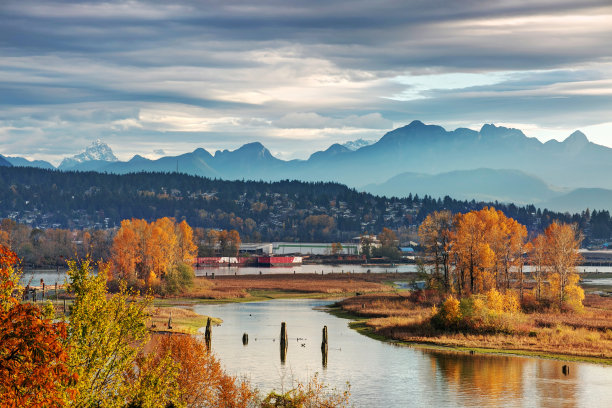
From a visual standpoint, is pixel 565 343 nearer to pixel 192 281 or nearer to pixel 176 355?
pixel 176 355

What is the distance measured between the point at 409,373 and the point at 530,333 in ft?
87.6

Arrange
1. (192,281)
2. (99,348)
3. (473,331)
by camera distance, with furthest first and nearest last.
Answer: (192,281)
(473,331)
(99,348)

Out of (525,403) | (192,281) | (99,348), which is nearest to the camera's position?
(99,348)

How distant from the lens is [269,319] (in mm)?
113375

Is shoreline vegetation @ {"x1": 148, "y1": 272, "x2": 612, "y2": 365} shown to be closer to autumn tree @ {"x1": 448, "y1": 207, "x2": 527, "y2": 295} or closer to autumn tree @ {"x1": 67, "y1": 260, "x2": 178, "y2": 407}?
autumn tree @ {"x1": 448, "y1": 207, "x2": 527, "y2": 295}

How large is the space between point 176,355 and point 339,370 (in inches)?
926

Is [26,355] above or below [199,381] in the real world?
above

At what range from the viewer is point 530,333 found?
90688mm

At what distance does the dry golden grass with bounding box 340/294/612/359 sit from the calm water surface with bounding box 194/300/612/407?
4758 millimetres

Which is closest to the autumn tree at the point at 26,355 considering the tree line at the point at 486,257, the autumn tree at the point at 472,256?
the tree line at the point at 486,257

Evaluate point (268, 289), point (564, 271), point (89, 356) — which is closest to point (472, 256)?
point (564, 271)

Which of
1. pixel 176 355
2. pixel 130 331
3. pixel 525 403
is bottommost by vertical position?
pixel 525 403

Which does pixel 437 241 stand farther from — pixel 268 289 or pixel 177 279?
pixel 268 289

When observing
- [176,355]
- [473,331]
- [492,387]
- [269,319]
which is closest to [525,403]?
[492,387]
